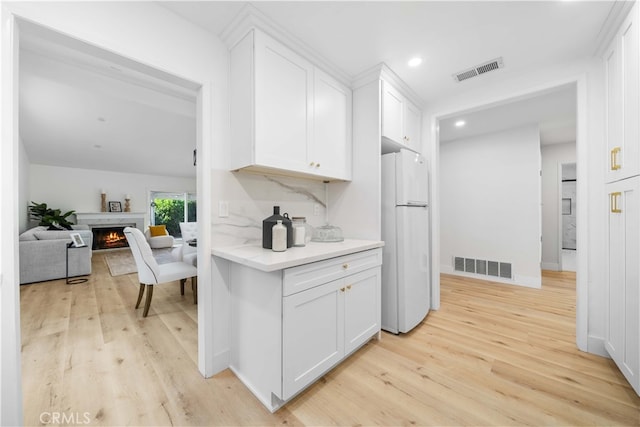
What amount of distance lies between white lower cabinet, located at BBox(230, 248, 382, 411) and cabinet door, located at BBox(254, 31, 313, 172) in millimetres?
792

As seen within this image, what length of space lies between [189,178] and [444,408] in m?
9.21

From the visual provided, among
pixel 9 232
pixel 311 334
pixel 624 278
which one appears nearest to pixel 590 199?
pixel 624 278

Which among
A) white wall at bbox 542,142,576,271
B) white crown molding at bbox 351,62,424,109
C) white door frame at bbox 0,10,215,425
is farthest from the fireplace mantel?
white wall at bbox 542,142,576,271

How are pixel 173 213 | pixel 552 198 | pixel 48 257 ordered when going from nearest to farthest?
pixel 48 257
pixel 552 198
pixel 173 213

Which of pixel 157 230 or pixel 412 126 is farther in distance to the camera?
pixel 157 230

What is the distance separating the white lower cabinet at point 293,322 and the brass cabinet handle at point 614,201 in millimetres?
1721

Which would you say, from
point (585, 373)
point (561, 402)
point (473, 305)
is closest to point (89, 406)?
point (561, 402)

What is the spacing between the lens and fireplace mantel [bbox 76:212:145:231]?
6.82m

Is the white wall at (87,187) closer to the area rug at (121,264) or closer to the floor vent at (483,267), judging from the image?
the area rug at (121,264)

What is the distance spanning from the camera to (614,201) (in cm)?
170

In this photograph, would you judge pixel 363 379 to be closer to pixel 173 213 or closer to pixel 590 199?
pixel 590 199

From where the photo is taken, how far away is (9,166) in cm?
107

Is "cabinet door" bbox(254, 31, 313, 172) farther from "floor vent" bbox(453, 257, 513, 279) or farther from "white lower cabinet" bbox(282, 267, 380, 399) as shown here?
"floor vent" bbox(453, 257, 513, 279)

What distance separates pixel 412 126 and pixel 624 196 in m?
1.69
